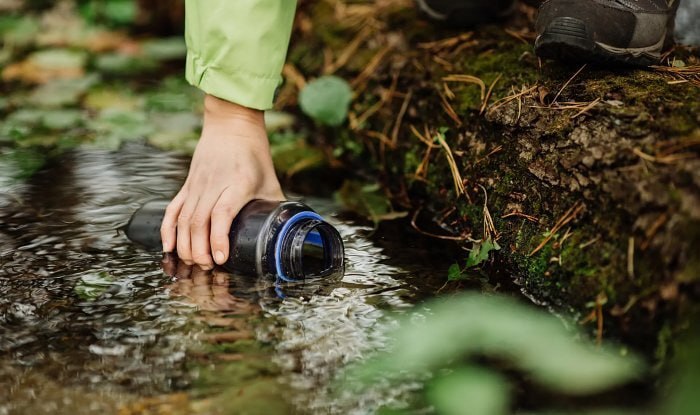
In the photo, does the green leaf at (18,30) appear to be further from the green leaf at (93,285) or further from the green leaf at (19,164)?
the green leaf at (93,285)

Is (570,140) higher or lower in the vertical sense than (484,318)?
higher

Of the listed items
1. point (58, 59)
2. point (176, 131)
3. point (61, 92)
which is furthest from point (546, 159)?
point (58, 59)

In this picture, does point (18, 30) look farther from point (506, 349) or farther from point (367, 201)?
point (506, 349)

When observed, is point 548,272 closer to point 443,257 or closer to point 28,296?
point 443,257

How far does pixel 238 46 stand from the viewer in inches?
71.1

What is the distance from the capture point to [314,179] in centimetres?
246

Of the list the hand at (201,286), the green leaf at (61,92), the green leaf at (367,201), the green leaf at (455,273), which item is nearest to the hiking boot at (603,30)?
the green leaf at (455,273)

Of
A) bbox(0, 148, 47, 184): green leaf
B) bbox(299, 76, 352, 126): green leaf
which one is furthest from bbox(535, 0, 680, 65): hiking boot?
bbox(0, 148, 47, 184): green leaf

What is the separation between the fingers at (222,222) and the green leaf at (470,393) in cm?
58

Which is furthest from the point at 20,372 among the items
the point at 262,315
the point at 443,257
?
the point at 443,257

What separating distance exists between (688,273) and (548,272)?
1.24 ft

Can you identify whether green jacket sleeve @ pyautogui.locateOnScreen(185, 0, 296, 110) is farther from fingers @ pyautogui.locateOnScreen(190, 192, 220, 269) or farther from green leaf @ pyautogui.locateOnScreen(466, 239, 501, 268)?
green leaf @ pyautogui.locateOnScreen(466, 239, 501, 268)

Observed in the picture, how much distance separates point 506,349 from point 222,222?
2.13 feet

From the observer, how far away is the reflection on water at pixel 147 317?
1.32 metres
